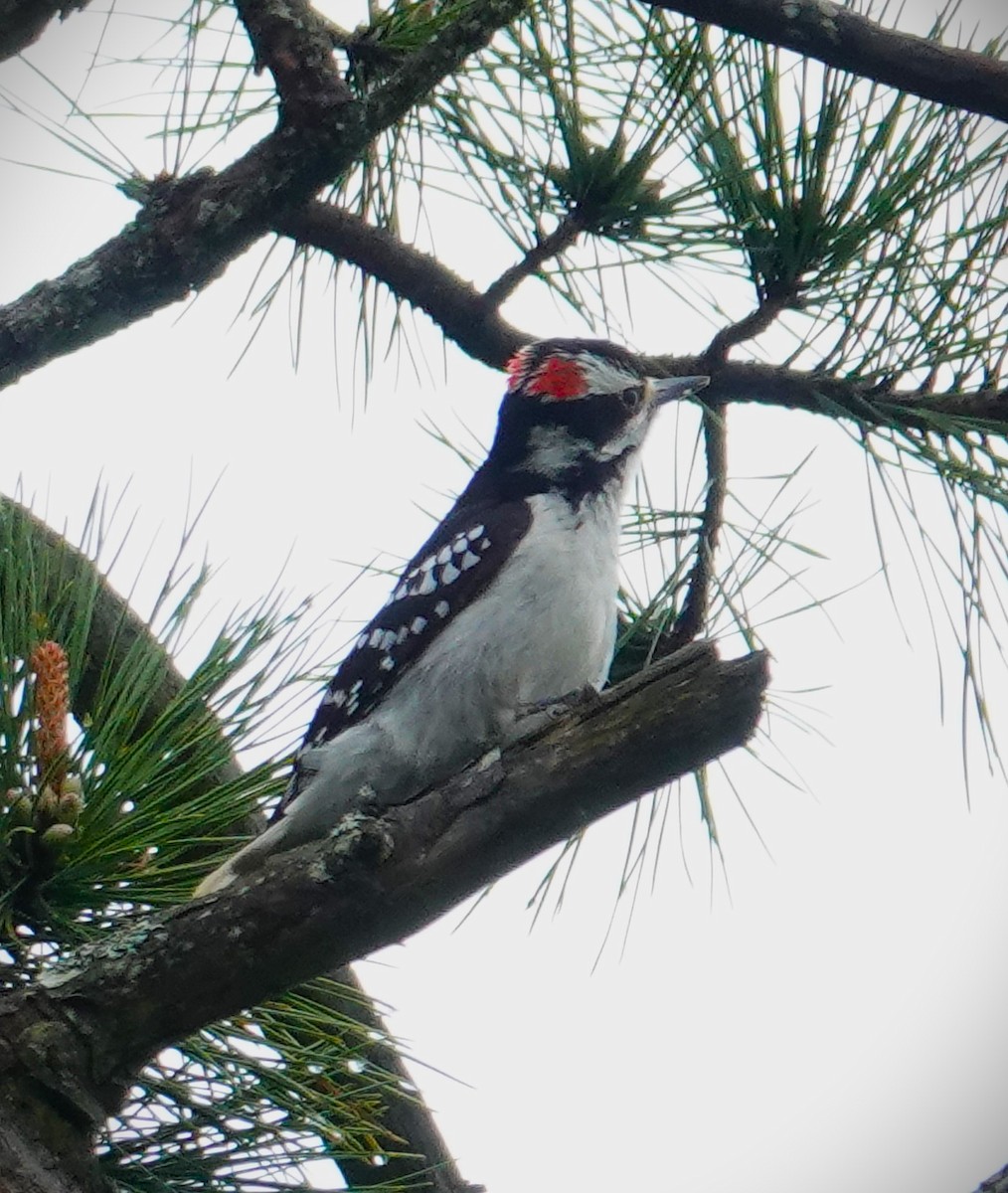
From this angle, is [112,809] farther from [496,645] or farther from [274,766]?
[496,645]

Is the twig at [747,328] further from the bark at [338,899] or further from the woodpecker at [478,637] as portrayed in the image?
the bark at [338,899]

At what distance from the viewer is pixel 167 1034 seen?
1726mm

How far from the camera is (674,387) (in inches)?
106

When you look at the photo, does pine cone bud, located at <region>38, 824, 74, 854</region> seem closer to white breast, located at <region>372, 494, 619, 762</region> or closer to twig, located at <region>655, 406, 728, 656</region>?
white breast, located at <region>372, 494, 619, 762</region>

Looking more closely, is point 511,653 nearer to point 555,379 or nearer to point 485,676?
point 485,676

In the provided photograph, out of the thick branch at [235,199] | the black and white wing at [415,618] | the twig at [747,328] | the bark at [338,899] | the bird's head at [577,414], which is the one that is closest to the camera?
the bark at [338,899]

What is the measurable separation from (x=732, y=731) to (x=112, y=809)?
0.90 m

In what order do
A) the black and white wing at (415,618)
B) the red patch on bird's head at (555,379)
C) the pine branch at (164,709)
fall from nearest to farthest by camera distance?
1. the pine branch at (164,709)
2. the black and white wing at (415,618)
3. the red patch on bird's head at (555,379)

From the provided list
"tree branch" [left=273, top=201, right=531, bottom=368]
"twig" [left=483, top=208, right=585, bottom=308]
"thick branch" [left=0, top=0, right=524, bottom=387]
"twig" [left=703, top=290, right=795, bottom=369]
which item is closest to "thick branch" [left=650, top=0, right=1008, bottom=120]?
"thick branch" [left=0, top=0, right=524, bottom=387]

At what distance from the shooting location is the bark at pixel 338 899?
Result: 168 centimetres

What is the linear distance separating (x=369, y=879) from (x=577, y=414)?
168 centimetres

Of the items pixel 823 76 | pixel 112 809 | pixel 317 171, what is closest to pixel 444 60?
pixel 317 171

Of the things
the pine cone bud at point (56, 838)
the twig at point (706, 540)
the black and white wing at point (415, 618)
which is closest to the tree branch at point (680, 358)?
the twig at point (706, 540)

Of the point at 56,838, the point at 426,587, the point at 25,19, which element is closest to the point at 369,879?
the point at 56,838
